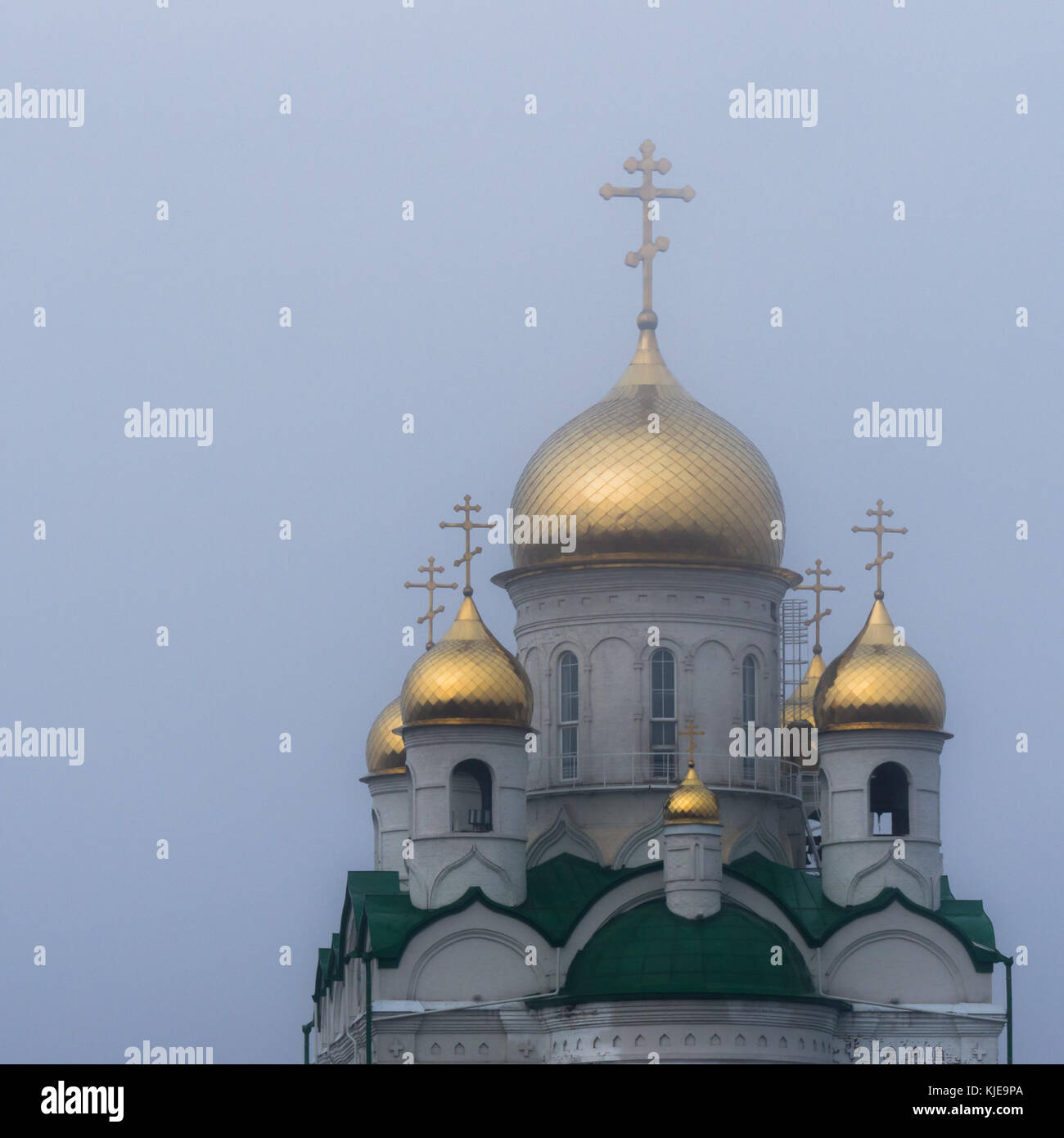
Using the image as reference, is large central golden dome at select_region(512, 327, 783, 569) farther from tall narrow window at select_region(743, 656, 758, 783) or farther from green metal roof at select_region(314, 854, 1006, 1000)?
green metal roof at select_region(314, 854, 1006, 1000)

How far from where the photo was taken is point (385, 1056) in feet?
97.7

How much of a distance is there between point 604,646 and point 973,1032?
19.3 ft

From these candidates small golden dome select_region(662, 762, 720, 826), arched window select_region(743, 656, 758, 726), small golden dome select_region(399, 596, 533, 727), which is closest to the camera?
small golden dome select_region(662, 762, 720, 826)

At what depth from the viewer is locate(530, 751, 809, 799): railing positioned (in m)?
31.7

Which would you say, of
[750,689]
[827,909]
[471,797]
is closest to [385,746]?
[471,797]

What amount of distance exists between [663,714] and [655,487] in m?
2.55

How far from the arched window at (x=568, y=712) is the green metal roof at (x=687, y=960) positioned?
2.72m

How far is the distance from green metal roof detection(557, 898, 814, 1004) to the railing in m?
2.15

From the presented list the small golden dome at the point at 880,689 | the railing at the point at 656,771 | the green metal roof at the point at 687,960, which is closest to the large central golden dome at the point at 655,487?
the small golden dome at the point at 880,689

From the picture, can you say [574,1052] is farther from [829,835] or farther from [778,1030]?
[829,835]

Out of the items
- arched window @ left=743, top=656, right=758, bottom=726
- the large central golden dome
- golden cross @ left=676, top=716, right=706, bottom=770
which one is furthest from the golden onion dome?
golden cross @ left=676, top=716, right=706, bottom=770

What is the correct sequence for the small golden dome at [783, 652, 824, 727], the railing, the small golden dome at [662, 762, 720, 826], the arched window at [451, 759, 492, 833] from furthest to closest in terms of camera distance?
the small golden dome at [783, 652, 824, 727], the railing, the arched window at [451, 759, 492, 833], the small golden dome at [662, 762, 720, 826]

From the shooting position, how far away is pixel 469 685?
3045cm
